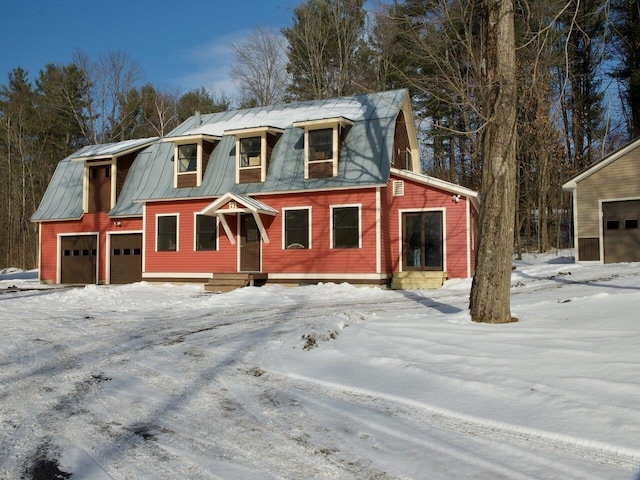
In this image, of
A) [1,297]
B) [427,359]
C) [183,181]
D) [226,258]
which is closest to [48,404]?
[427,359]

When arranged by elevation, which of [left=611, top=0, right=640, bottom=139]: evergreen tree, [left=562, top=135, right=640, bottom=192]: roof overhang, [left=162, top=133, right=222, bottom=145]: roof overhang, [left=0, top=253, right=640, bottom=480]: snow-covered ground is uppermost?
[left=611, top=0, right=640, bottom=139]: evergreen tree

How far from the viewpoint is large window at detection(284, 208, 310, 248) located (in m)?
17.9

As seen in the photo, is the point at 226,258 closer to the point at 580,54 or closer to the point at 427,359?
the point at 427,359

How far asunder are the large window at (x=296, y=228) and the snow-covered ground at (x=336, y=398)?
915cm

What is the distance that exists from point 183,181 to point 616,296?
15274mm

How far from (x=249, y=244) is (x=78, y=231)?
8.78 meters

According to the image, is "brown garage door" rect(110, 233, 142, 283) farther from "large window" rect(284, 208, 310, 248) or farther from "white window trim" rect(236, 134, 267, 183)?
"large window" rect(284, 208, 310, 248)

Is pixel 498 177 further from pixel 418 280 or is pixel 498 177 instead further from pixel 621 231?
pixel 621 231

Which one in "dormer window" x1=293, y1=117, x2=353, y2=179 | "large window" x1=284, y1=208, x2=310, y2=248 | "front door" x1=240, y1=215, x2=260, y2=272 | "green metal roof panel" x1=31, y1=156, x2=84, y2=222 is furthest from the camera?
"green metal roof panel" x1=31, y1=156, x2=84, y2=222

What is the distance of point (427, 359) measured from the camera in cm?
570

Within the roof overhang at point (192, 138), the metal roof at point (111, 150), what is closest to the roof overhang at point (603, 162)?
the roof overhang at point (192, 138)

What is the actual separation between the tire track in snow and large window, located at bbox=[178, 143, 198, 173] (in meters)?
16.0

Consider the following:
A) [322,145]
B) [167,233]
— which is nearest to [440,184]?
[322,145]

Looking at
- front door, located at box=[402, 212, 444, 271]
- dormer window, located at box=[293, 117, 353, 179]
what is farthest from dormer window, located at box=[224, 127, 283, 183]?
front door, located at box=[402, 212, 444, 271]
